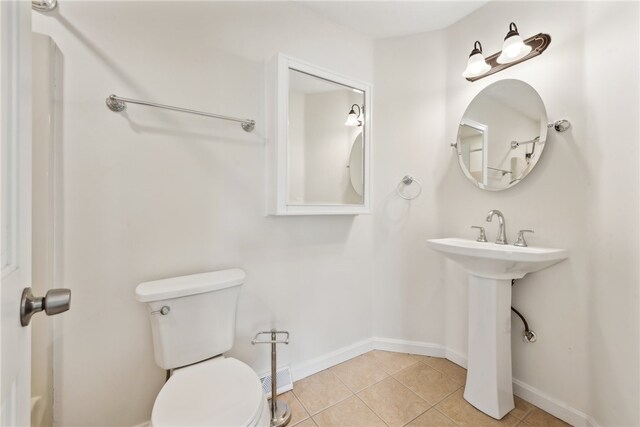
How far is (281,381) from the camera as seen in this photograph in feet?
5.18

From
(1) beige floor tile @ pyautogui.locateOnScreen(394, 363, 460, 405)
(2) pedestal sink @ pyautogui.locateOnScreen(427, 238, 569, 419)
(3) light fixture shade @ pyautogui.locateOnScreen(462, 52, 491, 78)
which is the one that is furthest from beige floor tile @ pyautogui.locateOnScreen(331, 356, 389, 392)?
(3) light fixture shade @ pyautogui.locateOnScreen(462, 52, 491, 78)

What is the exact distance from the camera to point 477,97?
1.67m

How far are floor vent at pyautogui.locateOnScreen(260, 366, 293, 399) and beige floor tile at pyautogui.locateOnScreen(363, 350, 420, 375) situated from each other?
23.8 inches

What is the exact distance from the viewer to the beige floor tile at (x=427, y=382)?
1.54 metres

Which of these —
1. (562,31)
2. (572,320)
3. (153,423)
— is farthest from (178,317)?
(562,31)

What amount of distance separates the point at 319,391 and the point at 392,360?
1.94 ft

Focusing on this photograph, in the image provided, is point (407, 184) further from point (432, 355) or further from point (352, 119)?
point (432, 355)

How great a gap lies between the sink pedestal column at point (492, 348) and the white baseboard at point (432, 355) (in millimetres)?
153

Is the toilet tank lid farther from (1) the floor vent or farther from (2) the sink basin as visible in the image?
(2) the sink basin

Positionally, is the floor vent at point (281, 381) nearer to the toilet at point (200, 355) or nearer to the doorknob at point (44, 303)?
the toilet at point (200, 355)

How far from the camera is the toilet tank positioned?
43.4 inches

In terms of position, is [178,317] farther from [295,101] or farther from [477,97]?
[477,97]

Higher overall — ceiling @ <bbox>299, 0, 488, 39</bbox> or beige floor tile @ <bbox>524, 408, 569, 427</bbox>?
ceiling @ <bbox>299, 0, 488, 39</bbox>

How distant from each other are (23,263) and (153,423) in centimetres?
66
